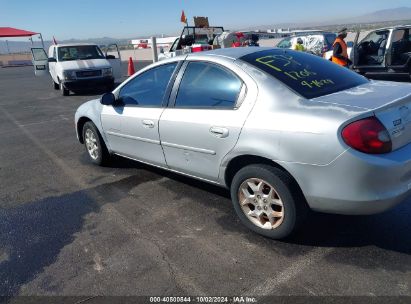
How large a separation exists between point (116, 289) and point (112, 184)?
222 centimetres

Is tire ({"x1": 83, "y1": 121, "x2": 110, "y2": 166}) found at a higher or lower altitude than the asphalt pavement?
higher

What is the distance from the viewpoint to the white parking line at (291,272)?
2604mm

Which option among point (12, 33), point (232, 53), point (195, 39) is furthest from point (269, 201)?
point (12, 33)

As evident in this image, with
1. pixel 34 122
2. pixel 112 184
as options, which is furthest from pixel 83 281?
pixel 34 122

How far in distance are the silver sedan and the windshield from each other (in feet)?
34.3

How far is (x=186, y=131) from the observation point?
3.63 m

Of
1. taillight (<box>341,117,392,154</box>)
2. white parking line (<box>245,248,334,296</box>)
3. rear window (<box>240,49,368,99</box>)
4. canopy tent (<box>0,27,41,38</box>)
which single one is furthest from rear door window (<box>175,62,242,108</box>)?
canopy tent (<box>0,27,41,38</box>)

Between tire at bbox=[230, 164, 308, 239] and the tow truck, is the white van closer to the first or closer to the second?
the tow truck

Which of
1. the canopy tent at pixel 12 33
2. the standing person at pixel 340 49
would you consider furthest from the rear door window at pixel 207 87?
the canopy tent at pixel 12 33

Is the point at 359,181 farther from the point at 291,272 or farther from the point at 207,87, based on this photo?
the point at 207,87

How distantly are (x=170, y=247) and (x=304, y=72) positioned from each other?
195cm

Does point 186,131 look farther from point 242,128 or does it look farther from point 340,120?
point 340,120

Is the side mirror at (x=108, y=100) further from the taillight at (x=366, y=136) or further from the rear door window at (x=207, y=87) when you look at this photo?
the taillight at (x=366, y=136)

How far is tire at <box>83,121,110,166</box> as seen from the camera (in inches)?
204
